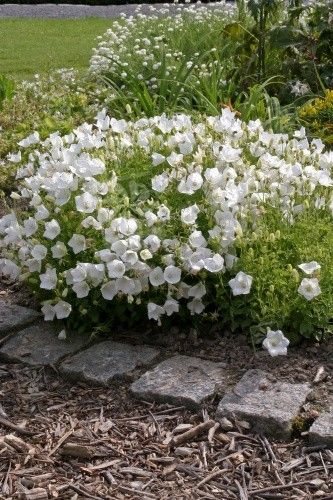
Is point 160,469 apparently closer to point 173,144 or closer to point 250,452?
point 250,452

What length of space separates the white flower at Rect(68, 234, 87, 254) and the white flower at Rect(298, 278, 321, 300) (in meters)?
0.91

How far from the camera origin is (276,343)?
325cm

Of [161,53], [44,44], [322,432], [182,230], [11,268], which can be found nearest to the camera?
[322,432]

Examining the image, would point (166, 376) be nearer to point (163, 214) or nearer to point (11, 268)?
point (163, 214)

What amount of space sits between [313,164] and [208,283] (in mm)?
823

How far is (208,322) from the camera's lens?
3.71m

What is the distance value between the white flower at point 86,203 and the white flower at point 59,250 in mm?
164

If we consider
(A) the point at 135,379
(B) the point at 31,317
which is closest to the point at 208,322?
(A) the point at 135,379

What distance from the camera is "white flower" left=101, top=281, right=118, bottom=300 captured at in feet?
11.5

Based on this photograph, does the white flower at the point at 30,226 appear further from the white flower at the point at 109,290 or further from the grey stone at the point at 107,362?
the grey stone at the point at 107,362

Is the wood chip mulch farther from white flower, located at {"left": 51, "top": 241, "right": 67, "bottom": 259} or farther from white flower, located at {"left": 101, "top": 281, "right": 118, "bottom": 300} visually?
white flower, located at {"left": 51, "top": 241, "right": 67, "bottom": 259}

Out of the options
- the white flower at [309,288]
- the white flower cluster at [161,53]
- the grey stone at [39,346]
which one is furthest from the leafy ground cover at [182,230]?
the white flower cluster at [161,53]

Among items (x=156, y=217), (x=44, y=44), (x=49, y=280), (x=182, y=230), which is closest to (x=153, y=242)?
(x=156, y=217)

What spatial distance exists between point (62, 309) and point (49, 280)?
13 centimetres
